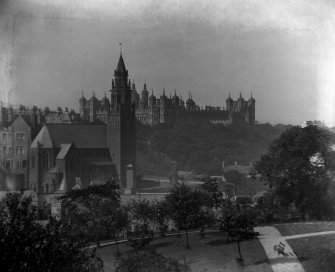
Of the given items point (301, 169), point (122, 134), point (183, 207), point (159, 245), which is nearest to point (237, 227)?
point (159, 245)

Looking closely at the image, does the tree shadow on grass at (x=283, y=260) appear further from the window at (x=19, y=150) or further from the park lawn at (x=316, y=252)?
the window at (x=19, y=150)

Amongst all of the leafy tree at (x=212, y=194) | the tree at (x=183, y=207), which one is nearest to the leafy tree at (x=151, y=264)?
the tree at (x=183, y=207)

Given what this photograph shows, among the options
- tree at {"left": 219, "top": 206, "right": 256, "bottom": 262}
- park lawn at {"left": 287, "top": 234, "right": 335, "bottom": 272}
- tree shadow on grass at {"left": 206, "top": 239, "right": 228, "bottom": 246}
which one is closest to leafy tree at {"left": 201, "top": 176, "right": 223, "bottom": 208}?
tree shadow on grass at {"left": 206, "top": 239, "right": 228, "bottom": 246}

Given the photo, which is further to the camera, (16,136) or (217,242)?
(16,136)

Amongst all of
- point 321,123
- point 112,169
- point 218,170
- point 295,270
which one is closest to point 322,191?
point 321,123

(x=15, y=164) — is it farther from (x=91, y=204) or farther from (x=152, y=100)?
(x=91, y=204)

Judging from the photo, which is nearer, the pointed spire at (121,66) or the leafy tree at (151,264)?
the leafy tree at (151,264)

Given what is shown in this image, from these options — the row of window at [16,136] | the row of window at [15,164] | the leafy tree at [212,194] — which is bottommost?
the leafy tree at [212,194]
